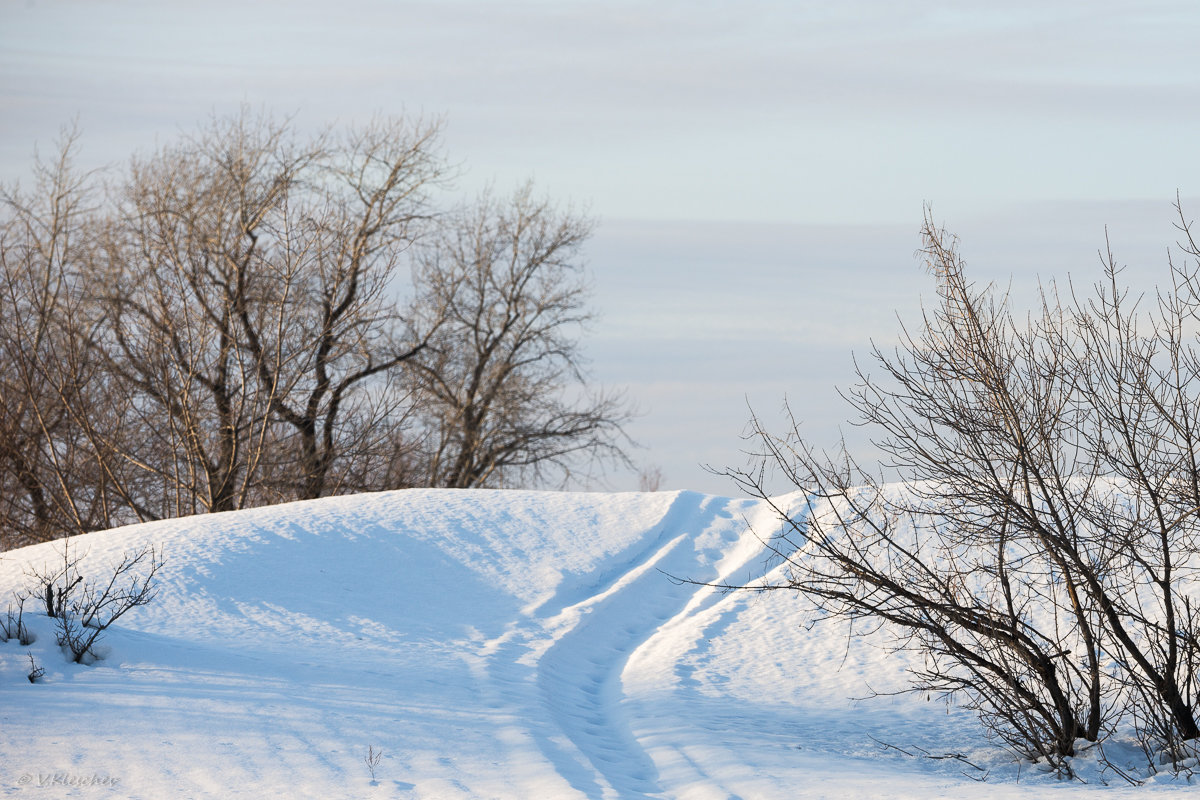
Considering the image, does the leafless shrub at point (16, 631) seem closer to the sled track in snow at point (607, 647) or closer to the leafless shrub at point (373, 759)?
the leafless shrub at point (373, 759)

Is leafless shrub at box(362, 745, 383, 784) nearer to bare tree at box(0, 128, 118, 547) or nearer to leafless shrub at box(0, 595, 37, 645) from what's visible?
leafless shrub at box(0, 595, 37, 645)

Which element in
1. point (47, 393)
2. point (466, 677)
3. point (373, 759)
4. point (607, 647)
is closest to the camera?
point (373, 759)

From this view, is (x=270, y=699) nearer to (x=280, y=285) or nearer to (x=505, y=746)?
(x=505, y=746)

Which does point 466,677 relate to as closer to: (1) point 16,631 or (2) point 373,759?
(2) point 373,759

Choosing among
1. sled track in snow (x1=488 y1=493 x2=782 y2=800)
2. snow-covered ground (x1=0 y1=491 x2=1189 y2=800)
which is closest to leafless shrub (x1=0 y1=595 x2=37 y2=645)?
snow-covered ground (x1=0 y1=491 x2=1189 y2=800)

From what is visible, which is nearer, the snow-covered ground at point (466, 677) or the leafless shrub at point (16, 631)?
the snow-covered ground at point (466, 677)

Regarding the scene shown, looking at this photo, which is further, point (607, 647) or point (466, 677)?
point (607, 647)

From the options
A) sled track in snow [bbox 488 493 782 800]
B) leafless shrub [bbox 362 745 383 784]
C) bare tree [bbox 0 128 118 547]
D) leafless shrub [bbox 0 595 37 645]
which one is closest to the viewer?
leafless shrub [bbox 362 745 383 784]

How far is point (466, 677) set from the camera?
988cm

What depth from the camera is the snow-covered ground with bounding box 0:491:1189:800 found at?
23.3ft

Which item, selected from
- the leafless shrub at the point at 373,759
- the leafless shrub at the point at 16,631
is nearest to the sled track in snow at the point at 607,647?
the leafless shrub at the point at 373,759

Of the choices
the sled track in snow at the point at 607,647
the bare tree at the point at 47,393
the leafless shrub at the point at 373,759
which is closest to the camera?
the leafless shrub at the point at 373,759

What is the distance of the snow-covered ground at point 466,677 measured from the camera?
7.11m

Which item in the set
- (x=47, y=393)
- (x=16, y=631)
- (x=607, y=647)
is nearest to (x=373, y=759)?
(x=16, y=631)
